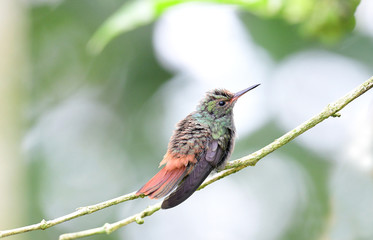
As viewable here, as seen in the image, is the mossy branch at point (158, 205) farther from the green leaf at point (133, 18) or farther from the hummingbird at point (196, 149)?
the green leaf at point (133, 18)

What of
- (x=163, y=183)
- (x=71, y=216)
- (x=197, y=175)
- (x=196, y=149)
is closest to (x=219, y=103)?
(x=196, y=149)

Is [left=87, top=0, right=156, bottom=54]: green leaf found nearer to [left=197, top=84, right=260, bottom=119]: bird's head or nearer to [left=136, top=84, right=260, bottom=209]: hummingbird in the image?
[left=136, top=84, right=260, bottom=209]: hummingbird

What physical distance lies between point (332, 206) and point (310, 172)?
7.39m

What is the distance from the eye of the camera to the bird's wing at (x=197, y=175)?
5.90 ft

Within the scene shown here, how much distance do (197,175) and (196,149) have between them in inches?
12.7

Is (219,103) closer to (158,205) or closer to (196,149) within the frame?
(196,149)

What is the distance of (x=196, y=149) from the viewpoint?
238 centimetres

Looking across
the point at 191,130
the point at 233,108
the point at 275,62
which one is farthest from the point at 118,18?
the point at 275,62

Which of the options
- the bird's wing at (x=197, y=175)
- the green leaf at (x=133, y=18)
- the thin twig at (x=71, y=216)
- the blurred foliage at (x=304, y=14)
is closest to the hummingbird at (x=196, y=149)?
the bird's wing at (x=197, y=175)

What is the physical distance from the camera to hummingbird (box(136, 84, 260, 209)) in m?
1.92

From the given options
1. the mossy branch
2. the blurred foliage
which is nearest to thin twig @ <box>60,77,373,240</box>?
the mossy branch

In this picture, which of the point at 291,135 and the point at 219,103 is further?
the point at 219,103

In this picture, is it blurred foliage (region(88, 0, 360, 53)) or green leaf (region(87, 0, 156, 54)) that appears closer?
blurred foliage (region(88, 0, 360, 53))

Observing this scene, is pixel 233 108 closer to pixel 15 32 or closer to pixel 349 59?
pixel 15 32
